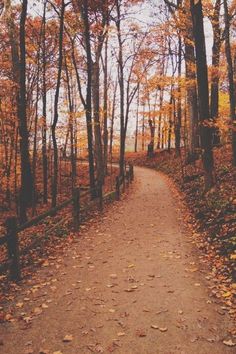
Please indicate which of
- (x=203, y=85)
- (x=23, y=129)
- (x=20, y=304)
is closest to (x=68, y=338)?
(x=20, y=304)

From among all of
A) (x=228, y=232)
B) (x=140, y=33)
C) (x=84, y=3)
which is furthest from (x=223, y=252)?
(x=140, y=33)

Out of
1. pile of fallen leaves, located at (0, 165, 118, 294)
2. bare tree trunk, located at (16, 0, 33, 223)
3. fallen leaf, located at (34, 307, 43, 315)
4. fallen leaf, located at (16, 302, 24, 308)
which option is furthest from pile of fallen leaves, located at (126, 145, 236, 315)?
bare tree trunk, located at (16, 0, 33, 223)

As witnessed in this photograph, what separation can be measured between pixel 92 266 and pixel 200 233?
12.2 feet

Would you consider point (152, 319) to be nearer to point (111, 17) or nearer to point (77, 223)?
point (77, 223)

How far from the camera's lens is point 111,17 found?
20625 mm

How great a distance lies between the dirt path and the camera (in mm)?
5234

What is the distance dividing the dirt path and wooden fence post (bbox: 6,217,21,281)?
45 centimetres

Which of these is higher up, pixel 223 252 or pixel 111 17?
pixel 111 17

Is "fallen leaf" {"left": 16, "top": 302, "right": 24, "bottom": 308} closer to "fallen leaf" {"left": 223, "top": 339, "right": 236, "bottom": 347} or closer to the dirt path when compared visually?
the dirt path

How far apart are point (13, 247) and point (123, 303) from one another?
2.60 meters

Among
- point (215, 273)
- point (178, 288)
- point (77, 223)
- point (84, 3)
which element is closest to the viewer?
point (178, 288)

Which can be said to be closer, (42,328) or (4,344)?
(4,344)

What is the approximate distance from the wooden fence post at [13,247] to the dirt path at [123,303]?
17.9 inches

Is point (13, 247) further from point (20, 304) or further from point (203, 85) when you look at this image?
point (203, 85)
